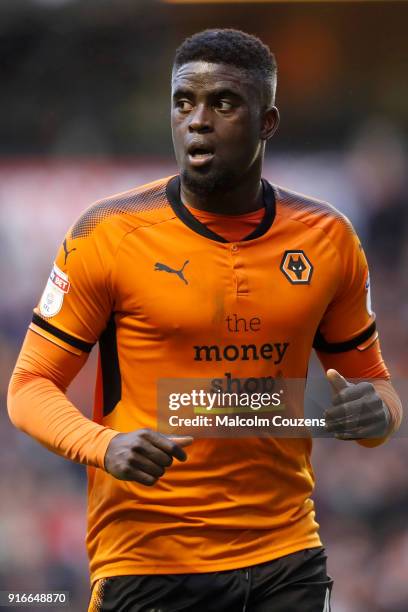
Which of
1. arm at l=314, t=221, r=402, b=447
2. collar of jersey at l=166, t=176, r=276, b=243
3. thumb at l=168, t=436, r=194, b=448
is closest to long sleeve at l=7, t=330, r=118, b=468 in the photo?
thumb at l=168, t=436, r=194, b=448

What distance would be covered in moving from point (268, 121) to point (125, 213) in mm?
460

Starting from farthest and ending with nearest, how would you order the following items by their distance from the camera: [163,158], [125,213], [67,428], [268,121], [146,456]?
[163,158]
[268,121]
[125,213]
[67,428]
[146,456]

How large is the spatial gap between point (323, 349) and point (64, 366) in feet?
2.40

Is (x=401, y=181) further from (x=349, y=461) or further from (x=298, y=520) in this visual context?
(x=298, y=520)

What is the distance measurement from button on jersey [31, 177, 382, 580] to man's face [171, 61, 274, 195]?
0.15m

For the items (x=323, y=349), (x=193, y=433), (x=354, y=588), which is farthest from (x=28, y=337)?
(x=354, y=588)

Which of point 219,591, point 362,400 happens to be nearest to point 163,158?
point 362,400

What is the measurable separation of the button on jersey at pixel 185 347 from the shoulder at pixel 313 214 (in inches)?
5.0

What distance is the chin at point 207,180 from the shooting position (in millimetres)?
2869

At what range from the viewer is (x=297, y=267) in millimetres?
2963

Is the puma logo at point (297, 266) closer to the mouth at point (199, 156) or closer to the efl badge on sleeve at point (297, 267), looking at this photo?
the efl badge on sleeve at point (297, 267)

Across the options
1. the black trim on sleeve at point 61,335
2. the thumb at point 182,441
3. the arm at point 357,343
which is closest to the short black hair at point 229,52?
the arm at point 357,343

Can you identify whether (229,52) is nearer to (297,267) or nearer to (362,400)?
(297,267)

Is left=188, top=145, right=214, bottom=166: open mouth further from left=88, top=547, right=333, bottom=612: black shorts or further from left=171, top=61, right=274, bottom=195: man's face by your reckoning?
left=88, top=547, right=333, bottom=612: black shorts
